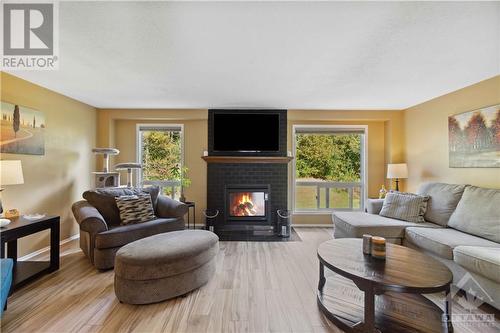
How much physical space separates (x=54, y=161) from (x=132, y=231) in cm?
178

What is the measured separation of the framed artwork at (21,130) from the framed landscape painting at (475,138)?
18.8 feet

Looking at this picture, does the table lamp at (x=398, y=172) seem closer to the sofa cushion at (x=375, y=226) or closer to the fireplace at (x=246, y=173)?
the sofa cushion at (x=375, y=226)

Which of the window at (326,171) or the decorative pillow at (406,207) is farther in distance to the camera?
the window at (326,171)

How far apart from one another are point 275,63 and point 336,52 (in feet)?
1.97

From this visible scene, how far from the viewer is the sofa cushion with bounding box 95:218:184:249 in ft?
8.18

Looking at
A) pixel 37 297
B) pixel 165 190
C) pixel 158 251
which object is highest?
pixel 165 190

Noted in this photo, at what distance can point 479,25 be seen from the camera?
173 cm

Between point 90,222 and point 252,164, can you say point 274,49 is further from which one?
point 90,222

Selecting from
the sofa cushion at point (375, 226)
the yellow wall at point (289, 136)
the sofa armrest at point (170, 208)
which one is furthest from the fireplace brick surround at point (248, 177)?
the sofa cushion at point (375, 226)

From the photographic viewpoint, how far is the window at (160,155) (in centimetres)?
451

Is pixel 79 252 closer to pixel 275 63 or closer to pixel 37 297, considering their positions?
pixel 37 297

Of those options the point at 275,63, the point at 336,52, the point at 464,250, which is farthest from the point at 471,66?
the point at 275,63

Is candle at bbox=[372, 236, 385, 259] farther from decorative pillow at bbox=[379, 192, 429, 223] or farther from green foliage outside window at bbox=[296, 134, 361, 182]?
green foliage outside window at bbox=[296, 134, 361, 182]
